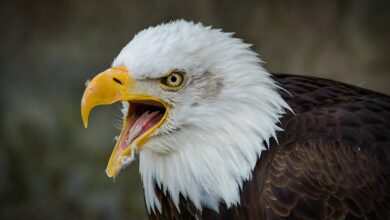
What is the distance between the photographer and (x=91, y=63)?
20.1 feet

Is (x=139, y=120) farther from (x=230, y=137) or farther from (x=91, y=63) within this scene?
(x=91, y=63)

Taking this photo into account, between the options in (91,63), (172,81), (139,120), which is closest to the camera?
(172,81)

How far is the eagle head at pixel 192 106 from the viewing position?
3.24 m

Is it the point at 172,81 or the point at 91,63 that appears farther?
the point at 91,63

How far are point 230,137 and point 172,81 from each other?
1.16 ft

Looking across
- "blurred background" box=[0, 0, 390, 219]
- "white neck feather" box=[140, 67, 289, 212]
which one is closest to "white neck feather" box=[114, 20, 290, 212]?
"white neck feather" box=[140, 67, 289, 212]

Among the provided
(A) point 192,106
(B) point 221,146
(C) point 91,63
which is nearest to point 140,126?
(A) point 192,106

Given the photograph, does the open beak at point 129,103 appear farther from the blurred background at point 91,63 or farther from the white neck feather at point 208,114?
the blurred background at point 91,63

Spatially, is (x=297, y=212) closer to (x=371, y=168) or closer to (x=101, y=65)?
(x=371, y=168)

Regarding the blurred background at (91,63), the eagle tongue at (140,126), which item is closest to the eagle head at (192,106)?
the eagle tongue at (140,126)

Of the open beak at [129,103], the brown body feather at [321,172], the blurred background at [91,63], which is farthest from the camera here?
the blurred background at [91,63]

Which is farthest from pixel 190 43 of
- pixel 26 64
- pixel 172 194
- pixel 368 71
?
pixel 26 64

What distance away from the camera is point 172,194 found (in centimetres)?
353

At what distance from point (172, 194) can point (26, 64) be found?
10.2 feet
